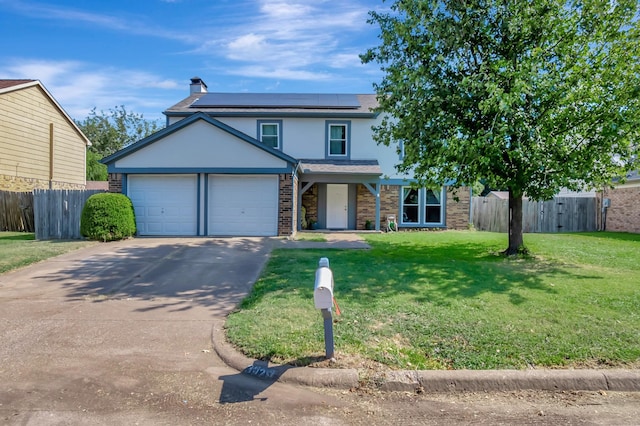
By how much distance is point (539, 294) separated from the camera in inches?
265

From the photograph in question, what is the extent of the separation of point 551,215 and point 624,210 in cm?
319

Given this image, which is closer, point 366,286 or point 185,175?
point 366,286

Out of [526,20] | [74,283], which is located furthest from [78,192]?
[526,20]

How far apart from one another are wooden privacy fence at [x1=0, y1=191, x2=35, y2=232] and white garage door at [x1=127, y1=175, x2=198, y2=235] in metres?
6.28

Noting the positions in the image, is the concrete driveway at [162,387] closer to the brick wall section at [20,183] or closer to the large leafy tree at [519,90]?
the large leafy tree at [519,90]

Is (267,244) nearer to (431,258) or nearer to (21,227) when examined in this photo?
(431,258)

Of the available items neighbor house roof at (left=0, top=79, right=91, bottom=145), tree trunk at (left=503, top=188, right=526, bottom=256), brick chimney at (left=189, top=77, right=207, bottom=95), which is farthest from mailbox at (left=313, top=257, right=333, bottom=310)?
brick chimney at (left=189, top=77, right=207, bottom=95)

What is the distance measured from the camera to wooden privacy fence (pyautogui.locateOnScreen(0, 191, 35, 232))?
18219 mm

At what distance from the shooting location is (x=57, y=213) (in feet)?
48.5

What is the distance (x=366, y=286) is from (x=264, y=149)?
361 inches

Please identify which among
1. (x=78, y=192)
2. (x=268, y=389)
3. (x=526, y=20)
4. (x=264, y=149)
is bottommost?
(x=268, y=389)

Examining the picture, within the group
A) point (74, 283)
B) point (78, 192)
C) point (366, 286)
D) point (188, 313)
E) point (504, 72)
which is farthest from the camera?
point (78, 192)

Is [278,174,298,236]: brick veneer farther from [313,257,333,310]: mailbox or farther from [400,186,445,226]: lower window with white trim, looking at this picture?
[313,257,333,310]: mailbox

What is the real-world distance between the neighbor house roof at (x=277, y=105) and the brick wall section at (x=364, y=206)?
3.44 meters
